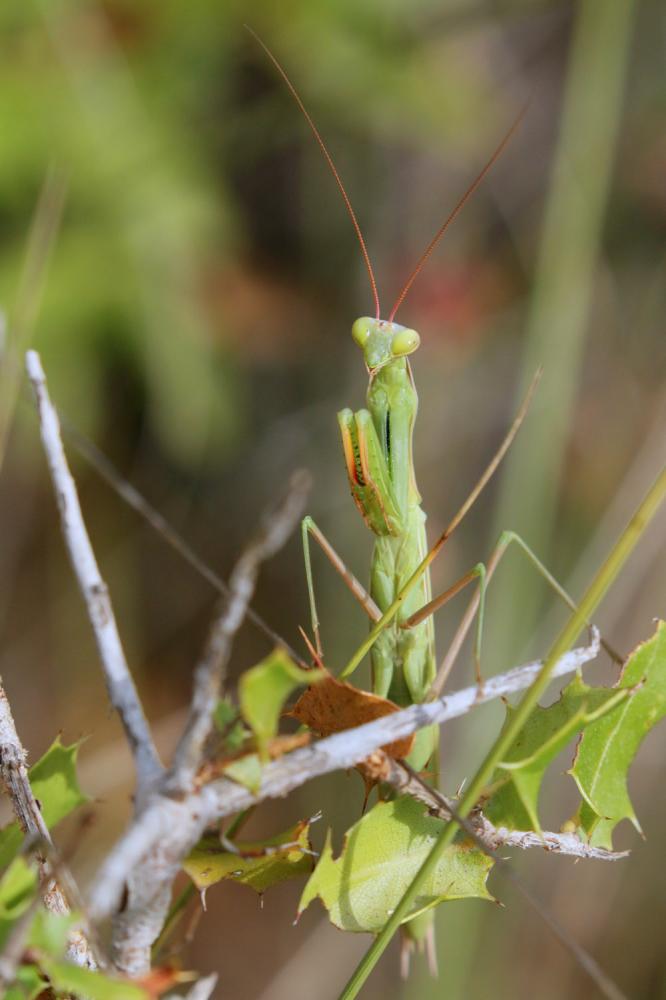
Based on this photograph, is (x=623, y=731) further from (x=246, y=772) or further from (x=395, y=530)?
(x=395, y=530)

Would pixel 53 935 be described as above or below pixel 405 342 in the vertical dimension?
below

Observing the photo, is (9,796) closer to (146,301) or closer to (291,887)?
(146,301)

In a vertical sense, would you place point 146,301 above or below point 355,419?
above

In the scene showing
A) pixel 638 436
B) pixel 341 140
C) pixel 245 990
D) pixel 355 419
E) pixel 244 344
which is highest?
pixel 341 140

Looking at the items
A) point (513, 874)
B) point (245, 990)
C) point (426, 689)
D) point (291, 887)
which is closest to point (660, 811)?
point (291, 887)

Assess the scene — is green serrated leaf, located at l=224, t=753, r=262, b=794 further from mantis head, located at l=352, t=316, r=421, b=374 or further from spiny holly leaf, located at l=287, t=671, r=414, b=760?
mantis head, located at l=352, t=316, r=421, b=374

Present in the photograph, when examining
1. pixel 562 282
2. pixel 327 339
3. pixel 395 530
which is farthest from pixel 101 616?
pixel 327 339

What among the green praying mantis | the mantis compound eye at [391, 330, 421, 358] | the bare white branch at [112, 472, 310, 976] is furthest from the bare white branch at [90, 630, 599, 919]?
the mantis compound eye at [391, 330, 421, 358]
